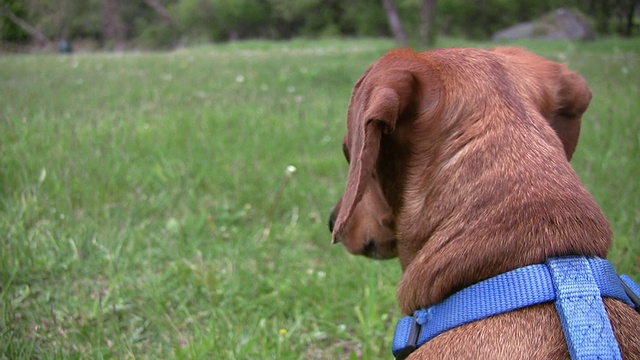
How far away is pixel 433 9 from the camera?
36.7 feet

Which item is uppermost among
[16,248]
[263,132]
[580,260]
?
[580,260]

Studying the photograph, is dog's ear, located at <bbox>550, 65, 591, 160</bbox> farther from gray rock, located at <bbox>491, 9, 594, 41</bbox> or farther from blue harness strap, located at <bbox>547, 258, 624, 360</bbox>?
gray rock, located at <bbox>491, 9, 594, 41</bbox>

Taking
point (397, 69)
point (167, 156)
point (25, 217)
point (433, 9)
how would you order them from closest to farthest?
point (397, 69)
point (25, 217)
point (167, 156)
point (433, 9)

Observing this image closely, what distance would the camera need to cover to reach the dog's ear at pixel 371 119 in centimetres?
154

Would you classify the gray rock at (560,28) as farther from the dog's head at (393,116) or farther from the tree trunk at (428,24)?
the dog's head at (393,116)

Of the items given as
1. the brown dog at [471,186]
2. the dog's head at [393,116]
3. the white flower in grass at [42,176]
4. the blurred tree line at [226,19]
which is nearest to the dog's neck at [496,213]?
the brown dog at [471,186]

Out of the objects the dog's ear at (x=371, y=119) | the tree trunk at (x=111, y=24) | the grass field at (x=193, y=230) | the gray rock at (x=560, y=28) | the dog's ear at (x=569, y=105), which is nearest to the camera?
the dog's ear at (x=371, y=119)

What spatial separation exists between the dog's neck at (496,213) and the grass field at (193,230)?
3.51 feet

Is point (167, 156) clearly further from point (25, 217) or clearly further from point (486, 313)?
point (486, 313)

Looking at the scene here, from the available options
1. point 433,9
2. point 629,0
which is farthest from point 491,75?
point 629,0

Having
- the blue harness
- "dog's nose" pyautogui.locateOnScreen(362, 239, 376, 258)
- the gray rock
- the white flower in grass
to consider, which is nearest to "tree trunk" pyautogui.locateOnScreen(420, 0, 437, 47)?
the white flower in grass

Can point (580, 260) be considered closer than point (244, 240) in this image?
Yes

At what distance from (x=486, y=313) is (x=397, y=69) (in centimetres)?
71

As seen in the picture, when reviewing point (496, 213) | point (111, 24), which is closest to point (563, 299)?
point (496, 213)
